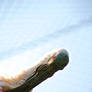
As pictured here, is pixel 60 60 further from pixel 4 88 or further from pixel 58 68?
pixel 4 88

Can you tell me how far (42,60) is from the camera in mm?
748

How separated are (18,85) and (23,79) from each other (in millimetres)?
17

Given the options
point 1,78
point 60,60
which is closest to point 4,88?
point 1,78

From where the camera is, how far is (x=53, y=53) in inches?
28.8

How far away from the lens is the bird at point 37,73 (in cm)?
72

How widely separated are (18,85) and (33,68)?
5 cm

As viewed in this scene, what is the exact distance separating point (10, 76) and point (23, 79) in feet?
0.09

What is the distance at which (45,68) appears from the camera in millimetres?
737

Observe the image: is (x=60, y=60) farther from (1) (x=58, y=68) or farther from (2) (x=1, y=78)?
(2) (x=1, y=78)

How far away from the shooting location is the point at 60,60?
714mm

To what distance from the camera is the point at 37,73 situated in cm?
75

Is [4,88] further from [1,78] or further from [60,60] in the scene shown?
[60,60]

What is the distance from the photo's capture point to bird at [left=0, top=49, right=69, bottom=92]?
72cm

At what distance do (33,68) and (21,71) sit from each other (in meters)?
0.03
